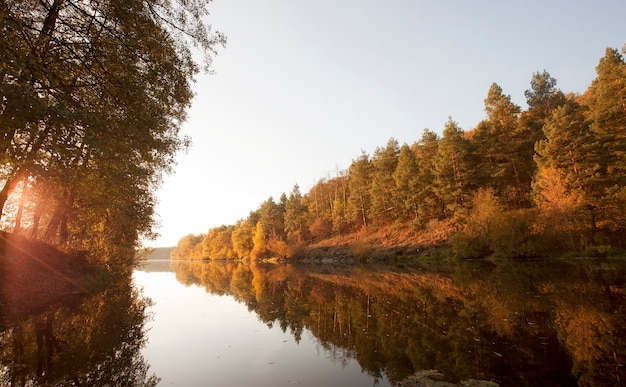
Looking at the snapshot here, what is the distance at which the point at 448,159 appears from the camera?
5241 cm

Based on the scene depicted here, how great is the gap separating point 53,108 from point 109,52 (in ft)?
11.3

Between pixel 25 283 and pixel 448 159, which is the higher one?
pixel 448 159

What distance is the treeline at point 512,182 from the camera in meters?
34.0

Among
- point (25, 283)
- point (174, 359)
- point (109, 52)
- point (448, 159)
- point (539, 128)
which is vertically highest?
point (539, 128)

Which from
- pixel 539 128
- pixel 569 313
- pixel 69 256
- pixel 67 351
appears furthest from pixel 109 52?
pixel 539 128

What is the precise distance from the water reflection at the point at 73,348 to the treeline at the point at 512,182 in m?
37.1

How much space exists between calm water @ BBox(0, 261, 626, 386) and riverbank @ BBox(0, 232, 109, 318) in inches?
51.2

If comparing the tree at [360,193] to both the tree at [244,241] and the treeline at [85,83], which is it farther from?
the treeline at [85,83]

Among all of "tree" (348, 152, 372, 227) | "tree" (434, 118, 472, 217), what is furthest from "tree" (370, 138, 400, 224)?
"tree" (434, 118, 472, 217)

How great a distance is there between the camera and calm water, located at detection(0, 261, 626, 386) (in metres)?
6.63

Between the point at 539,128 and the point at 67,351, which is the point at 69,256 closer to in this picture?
the point at 67,351

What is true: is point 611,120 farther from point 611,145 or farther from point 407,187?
point 407,187

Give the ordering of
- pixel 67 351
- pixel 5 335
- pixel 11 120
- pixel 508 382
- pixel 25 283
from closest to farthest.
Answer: pixel 508 382
pixel 11 120
pixel 67 351
pixel 5 335
pixel 25 283

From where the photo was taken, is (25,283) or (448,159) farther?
(448,159)
